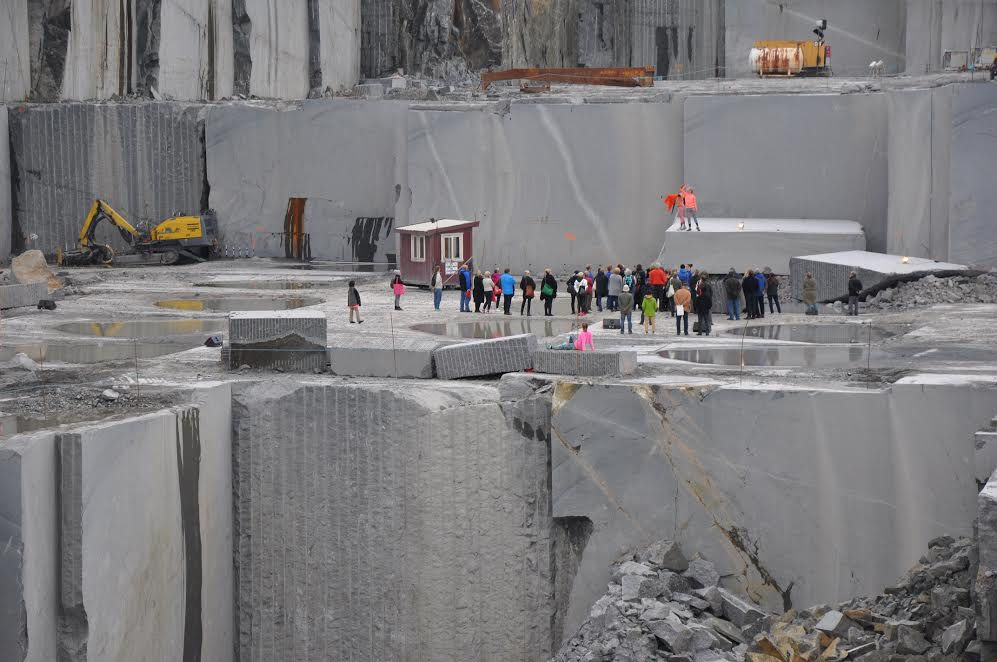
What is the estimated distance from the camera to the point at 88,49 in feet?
134

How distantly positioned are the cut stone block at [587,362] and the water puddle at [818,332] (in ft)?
14.3

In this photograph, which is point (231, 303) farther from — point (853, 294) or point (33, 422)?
point (33, 422)

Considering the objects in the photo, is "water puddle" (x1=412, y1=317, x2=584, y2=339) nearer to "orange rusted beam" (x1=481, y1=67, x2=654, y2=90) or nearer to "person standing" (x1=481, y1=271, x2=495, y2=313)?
"person standing" (x1=481, y1=271, x2=495, y2=313)

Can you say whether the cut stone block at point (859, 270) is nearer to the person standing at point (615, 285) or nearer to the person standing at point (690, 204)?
the person standing at point (690, 204)

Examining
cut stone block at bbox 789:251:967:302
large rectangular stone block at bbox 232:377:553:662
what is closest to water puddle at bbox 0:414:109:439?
large rectangular stone block at bbox 232:377:553:662

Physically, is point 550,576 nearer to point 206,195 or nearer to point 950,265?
point 950,265

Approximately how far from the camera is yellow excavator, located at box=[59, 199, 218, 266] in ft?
125

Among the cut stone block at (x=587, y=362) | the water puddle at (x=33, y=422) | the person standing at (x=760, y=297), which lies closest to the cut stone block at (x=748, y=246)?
the person standing at (x=760, y=297)

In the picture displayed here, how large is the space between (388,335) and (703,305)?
5.05 meters

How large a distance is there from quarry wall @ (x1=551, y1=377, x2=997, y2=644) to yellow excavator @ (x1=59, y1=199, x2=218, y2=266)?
21115mm

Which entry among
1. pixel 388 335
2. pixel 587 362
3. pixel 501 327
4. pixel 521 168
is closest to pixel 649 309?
pixel 501 327

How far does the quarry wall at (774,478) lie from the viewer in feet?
57.7

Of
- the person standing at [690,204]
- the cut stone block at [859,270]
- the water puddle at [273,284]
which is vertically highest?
the person standing at [690,204]

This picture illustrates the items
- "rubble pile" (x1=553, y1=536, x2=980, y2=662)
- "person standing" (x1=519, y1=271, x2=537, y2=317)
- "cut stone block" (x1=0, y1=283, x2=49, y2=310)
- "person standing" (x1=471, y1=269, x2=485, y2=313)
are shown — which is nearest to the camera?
"rubble pile" (x1=553, y1=536, x2=980, y2=662)
